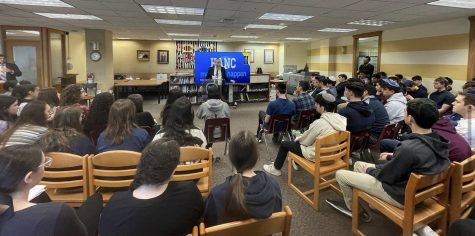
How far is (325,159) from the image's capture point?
2.85 m

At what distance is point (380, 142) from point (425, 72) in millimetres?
5539

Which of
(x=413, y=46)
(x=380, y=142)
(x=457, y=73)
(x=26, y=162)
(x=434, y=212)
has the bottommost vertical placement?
(x=434, y=212)

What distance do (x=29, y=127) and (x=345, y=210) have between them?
285 centimetres

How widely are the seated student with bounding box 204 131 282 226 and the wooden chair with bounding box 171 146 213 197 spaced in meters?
0.60

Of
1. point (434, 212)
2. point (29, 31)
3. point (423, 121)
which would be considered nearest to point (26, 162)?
point (423, 121)

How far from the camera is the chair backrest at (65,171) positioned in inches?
81.8

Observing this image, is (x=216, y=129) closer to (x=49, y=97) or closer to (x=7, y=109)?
(x=49, y=97)

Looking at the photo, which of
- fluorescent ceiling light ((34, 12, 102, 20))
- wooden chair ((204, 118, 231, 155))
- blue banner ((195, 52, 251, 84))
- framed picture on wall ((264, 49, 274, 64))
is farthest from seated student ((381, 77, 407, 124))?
framed picture on wall ((264, 49, 274, 64))

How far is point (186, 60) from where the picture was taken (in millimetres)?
14844

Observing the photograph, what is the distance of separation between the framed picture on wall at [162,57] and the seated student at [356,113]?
1222cm

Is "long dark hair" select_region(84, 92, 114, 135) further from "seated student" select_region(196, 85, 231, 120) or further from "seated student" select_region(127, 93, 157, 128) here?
"seated student" select_region(196, 85, 231, 120)

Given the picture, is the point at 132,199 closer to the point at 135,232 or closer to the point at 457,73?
the point at 135,232

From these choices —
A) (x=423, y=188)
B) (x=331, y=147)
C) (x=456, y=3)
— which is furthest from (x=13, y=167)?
(x=456, y=3)

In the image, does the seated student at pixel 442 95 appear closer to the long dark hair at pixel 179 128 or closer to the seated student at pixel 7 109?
the long dark hair at pixel 179 128
